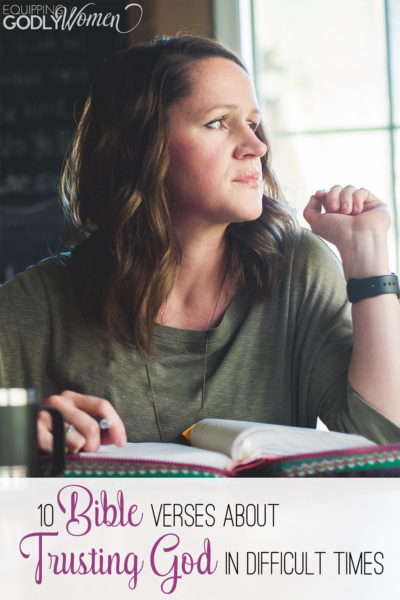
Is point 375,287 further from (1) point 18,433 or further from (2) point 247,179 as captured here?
(1) point 18,433

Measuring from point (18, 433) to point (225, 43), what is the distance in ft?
7.21

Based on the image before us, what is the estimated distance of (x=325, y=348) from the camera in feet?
3.68

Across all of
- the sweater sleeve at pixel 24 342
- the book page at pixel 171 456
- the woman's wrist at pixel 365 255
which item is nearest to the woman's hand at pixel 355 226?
the woman's wrist at pixel 365 255

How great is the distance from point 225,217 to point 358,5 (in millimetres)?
1733

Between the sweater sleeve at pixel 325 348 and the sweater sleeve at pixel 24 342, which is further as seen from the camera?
the sweater sleeve at pixel 24 342

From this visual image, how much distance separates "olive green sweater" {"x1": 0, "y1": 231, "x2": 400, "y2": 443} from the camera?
3.74ft

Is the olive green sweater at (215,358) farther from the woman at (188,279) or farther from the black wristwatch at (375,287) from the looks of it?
the black wristwatch at (375,287)

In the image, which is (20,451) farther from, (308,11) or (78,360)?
(308,11)

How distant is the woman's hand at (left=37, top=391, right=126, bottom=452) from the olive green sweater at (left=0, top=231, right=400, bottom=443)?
0.32 m

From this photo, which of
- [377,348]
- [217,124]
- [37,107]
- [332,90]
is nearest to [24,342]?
[217,124]

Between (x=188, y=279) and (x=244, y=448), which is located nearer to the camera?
(x=244, y=448)

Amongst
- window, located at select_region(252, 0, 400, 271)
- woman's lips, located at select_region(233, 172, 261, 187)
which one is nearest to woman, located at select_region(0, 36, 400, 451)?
woman's lips, located at select_region(233, 172, 261, 187)

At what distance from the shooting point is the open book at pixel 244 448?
25.9 inches

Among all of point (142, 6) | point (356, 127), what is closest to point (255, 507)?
point (356, 127)
